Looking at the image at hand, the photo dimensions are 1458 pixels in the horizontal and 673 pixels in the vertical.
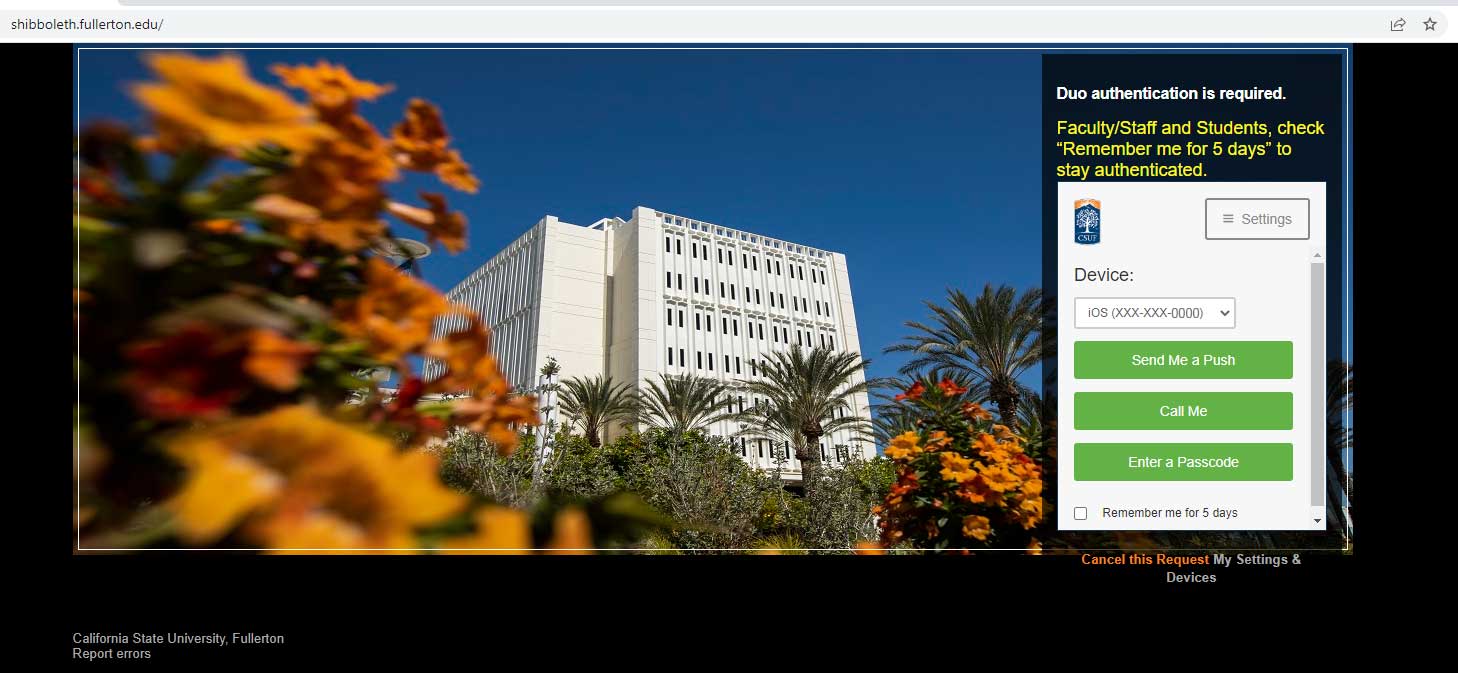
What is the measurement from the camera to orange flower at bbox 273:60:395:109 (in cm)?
60

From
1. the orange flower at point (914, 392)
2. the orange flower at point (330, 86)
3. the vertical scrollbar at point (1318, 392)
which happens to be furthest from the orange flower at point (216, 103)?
the orange flower at point (914, 392)

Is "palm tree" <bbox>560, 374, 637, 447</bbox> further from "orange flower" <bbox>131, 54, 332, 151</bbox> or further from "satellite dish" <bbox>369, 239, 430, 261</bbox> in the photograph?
"orange flower" <bbox>131, 54, 332, 151</bbox>

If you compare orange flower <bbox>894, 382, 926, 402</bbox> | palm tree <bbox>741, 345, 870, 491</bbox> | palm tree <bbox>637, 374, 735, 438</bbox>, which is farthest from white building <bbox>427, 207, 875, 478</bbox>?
orange flower <bbox>894, 382, 926, 402</bbox>

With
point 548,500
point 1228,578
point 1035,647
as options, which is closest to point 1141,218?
point 1228,578

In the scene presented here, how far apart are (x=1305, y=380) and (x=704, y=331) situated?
3553 centimetres

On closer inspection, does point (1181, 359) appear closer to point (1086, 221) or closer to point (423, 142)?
point (1086, 221)

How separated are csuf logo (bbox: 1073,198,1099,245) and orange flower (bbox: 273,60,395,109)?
5.55 ft

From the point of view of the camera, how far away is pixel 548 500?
3.04 ft

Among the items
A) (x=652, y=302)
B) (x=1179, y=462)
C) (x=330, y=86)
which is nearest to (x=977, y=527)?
(x=1179, y=462)

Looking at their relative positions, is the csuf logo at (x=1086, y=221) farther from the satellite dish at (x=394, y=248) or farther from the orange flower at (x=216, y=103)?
the orange flower at (x=216, y=103)

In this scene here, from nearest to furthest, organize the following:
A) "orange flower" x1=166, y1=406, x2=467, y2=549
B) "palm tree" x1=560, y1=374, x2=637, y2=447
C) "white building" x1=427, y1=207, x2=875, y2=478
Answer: "orange flower" x1=166, y1=406, x2=467, y2=549, "palm tree" x1=560, y1=374, x2=637, y2=447, "white building" x1=427, y1=207, x2=875, y2=478

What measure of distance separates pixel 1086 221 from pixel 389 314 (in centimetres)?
170

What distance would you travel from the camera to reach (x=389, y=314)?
70 cm
